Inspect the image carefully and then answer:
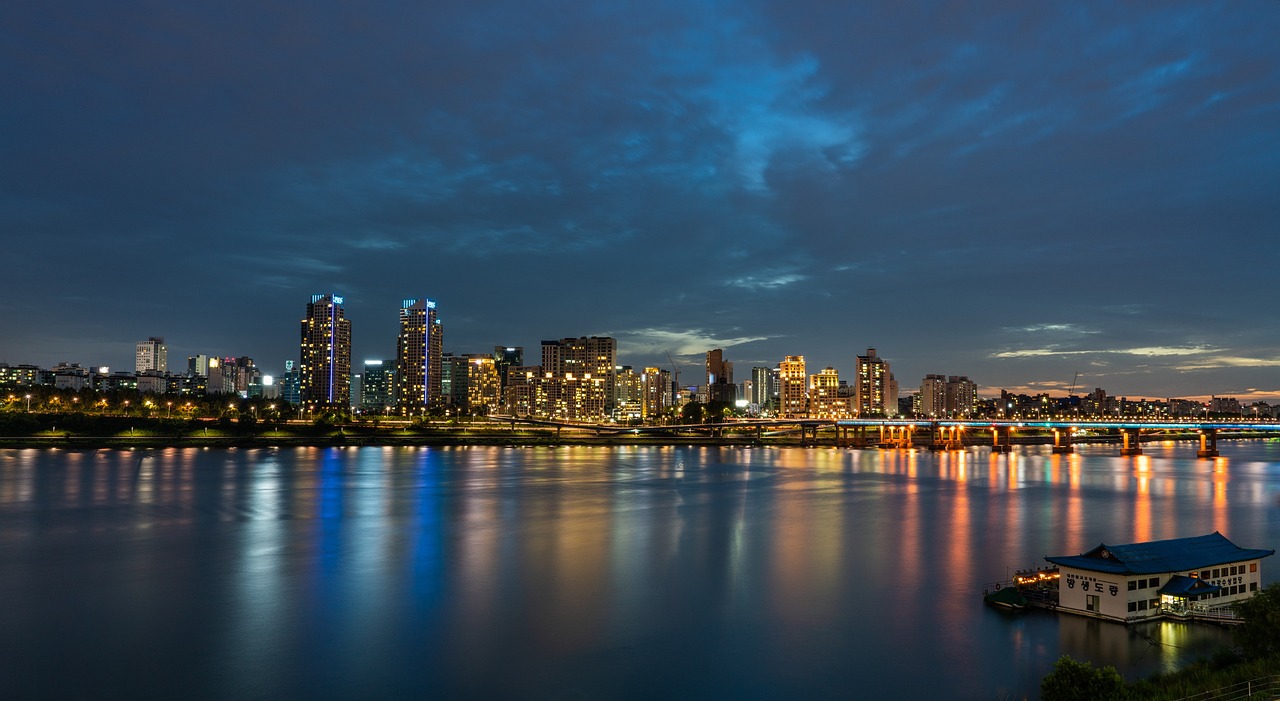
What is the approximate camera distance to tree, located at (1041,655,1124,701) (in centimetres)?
1351

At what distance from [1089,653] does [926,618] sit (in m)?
4.69

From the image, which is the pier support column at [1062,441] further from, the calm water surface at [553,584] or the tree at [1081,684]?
the tree at [1081,684]

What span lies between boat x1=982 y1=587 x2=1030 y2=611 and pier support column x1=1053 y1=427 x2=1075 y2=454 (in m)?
83.5

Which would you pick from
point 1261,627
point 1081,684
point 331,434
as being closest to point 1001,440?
point 331,434

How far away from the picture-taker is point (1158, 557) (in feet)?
68.1

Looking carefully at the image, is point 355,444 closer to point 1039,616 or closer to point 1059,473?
point 1059,473

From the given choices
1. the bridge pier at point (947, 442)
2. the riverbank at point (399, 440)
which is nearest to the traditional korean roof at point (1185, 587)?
the riverbank at point (399, 440)

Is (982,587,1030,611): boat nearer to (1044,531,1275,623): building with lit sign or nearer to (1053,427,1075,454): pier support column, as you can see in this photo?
(1044,531,1275,623): building with lit sign

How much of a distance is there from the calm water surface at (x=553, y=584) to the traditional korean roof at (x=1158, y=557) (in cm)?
142

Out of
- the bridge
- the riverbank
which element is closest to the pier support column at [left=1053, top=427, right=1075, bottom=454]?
the bridge

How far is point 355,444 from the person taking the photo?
96.3m

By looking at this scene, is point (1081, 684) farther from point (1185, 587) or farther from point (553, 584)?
point (553, 584)

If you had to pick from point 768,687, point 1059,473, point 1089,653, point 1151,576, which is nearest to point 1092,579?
point 1151,576

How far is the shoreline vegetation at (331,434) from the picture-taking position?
8494cm
